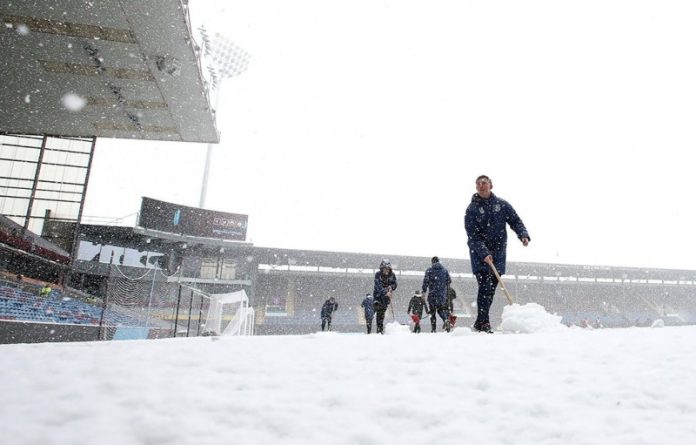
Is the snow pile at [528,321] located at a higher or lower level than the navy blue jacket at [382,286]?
lower

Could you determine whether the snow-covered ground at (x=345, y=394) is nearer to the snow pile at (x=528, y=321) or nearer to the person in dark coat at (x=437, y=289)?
the snow pile at (x=528, y=321)

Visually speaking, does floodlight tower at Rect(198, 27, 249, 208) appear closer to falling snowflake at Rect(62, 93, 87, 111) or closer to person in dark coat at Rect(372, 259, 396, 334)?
falling snowflake at Rect(62, 93, 87, 111)

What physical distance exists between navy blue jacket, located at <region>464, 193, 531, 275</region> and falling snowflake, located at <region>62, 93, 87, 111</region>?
12.4 m

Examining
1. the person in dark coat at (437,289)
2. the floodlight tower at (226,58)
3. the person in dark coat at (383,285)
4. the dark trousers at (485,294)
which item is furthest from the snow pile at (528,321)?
the floodlight tower at (226,58)

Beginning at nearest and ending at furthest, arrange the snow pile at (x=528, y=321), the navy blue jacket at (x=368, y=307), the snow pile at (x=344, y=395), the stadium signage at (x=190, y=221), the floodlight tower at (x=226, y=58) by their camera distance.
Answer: the snow pile at (x=344, y=395) < the snow pile at (x=528, y=321) < the navy blue jacket at (x=368, y=307) < the stadium signage at (x=190, y=221) < the floodlight tower at (x=226, y=58)

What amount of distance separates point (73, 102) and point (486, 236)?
43.0ft

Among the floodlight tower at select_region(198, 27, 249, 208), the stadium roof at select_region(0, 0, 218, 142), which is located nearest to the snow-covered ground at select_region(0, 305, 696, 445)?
the stadium roof at select_region(0, 0, 218, 142)

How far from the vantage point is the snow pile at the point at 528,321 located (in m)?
5.13

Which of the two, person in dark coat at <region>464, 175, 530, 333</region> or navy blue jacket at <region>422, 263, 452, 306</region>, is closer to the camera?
person in dark coat at <region>464, 175, 530, 333</region>

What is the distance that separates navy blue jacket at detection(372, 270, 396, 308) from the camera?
842 cm

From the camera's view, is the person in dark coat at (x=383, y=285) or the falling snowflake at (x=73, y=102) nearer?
the person in dark coat at (x=383, y=285)

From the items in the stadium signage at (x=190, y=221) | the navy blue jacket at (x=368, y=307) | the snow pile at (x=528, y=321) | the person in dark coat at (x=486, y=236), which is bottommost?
the navy blue jacket at (x=368, y=307)

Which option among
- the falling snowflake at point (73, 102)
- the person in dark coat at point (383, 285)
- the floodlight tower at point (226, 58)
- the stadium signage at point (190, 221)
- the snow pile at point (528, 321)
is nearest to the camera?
the snow pile at point (528, 321)

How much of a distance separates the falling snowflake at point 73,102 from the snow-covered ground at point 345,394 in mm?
11824
